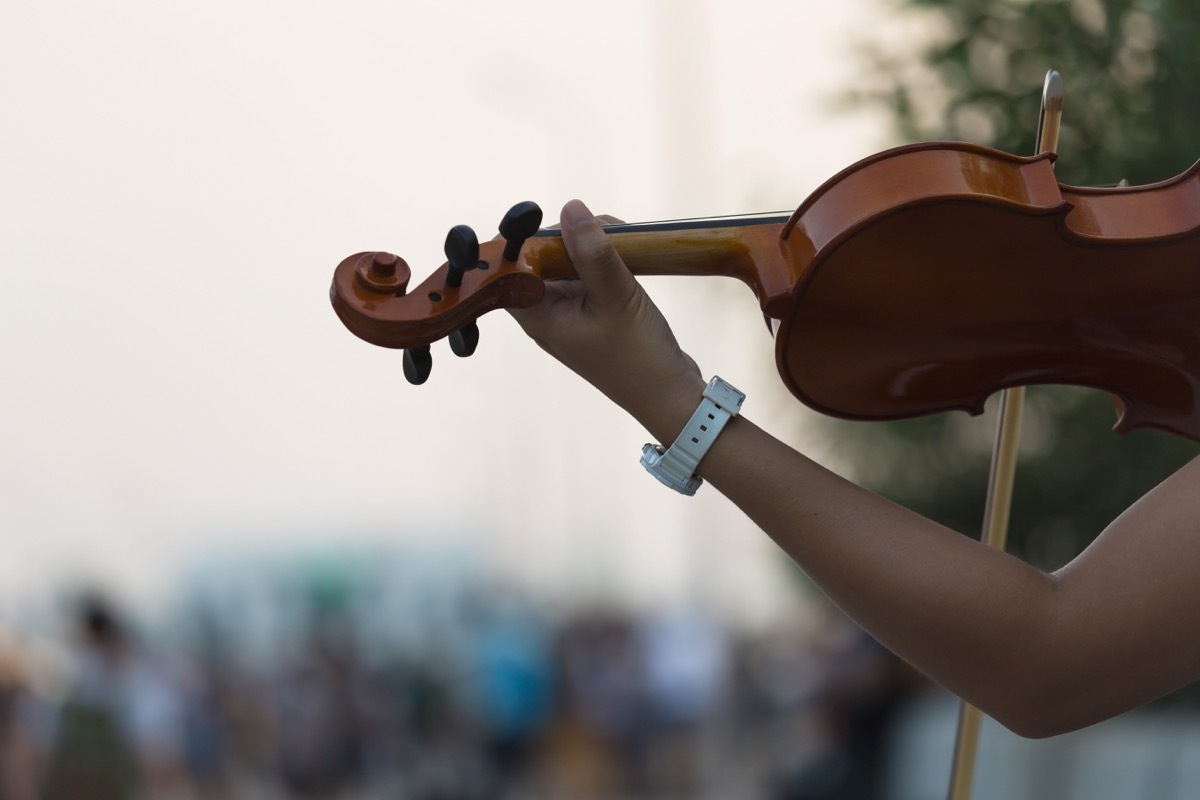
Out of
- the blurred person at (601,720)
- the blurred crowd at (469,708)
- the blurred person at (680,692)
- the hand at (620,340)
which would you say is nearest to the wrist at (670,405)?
the hand at (620,340)

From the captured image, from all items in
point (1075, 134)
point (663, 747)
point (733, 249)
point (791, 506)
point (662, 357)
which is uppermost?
point (1075, 134)

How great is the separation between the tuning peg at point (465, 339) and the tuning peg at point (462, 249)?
0.08 metres

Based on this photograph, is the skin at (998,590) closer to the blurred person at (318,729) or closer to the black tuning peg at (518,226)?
the black tuning peg at (518,226)

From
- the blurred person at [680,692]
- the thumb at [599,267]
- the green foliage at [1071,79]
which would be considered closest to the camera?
the thumb at [599,267]

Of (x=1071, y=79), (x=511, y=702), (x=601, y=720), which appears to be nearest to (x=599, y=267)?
(x=1071, y=79)

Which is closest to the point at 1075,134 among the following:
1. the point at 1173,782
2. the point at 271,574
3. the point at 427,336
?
the point at 1173,782

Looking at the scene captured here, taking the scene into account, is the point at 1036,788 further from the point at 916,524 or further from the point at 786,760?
the point at 916,524

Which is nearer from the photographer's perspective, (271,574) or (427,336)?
(427,336)

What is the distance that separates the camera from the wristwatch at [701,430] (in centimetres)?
121

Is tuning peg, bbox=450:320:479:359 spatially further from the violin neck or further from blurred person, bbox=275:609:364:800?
blurred person, bbox=275:609:364:800

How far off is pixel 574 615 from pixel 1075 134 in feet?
20.4

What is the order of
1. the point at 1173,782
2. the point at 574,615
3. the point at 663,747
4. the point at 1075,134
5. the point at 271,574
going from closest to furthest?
the point at 1075,134 < the point at 1173,782 < the point at 663,747 < the point at 574,615 < the point at 271,574

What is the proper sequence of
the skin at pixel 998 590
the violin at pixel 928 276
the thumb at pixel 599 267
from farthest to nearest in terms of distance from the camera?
the violin at pixel 928 276
the thumb at pixel 599 267
the skin at pixel 998 590

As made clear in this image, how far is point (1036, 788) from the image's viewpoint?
557cm
